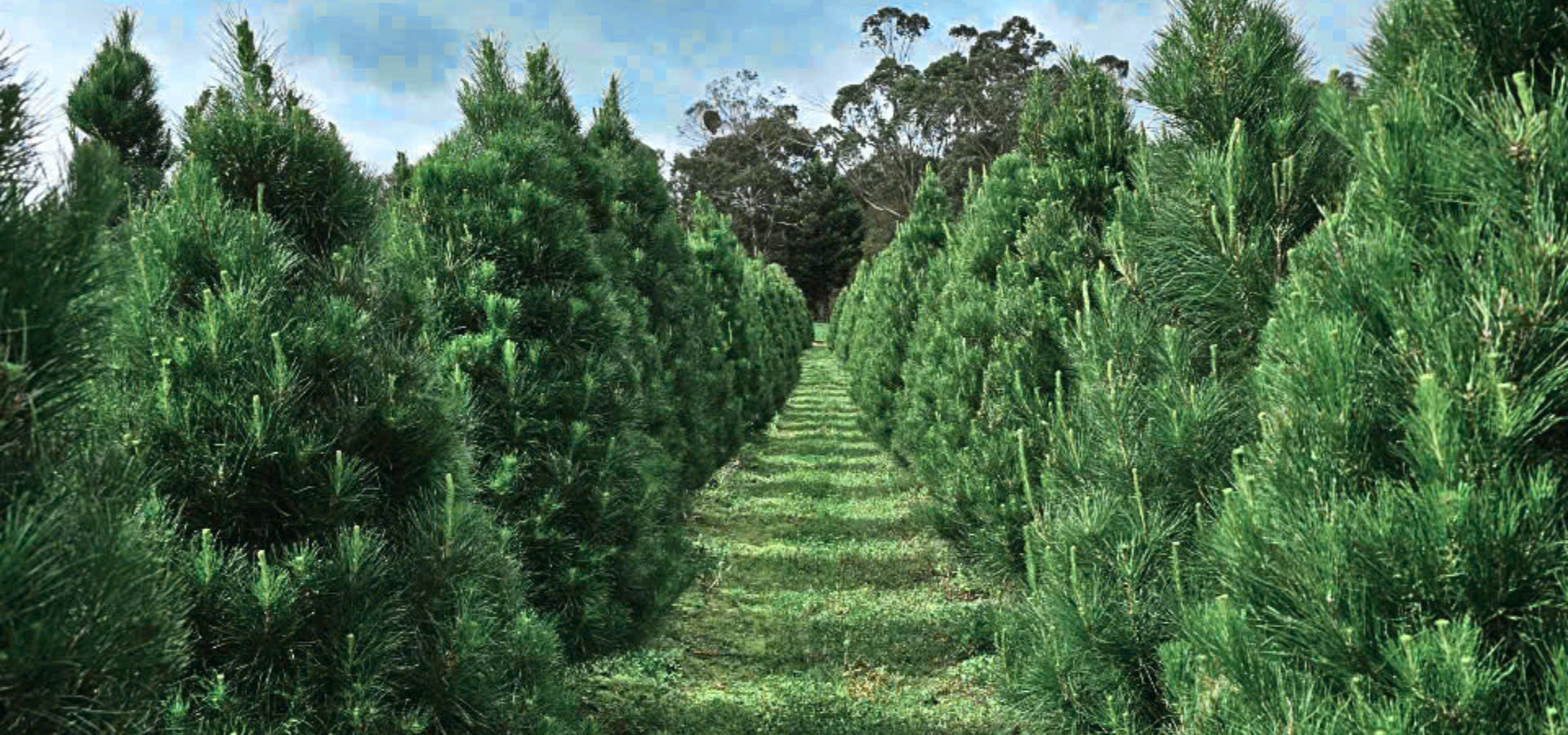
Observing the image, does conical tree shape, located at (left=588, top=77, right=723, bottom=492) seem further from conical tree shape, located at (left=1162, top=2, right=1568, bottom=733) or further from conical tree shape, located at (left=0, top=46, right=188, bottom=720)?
conical tree shape, located at (left=0, top=46, right=188, bottom=720)

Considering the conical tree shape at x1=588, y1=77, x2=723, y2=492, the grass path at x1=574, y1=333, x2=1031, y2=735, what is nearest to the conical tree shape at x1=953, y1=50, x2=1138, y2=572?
the grass path at x1=574, y1=333, x2=1031, y2=735

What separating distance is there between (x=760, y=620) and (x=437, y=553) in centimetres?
591

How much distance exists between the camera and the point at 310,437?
296 centimetres

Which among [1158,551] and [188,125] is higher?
[188,125]

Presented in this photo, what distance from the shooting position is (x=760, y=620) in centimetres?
880

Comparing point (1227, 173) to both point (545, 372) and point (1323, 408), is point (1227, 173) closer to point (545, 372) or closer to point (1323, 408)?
point (1323, 408)

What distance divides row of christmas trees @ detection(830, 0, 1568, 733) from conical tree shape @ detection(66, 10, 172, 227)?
888 cm

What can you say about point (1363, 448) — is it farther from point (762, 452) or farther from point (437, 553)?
point (762, 452)

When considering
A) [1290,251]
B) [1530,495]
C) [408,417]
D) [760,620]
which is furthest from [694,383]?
[1530,495]

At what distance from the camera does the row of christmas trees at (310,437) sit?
171 centimetres

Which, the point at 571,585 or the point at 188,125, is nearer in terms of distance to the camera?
the point at 188,125

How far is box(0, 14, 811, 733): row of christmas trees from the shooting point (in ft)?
5.60

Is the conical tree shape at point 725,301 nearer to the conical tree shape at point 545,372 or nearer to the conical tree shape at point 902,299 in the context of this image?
the conical tree shape at point 902,299

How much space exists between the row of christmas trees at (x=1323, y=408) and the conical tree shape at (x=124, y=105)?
8876mm
